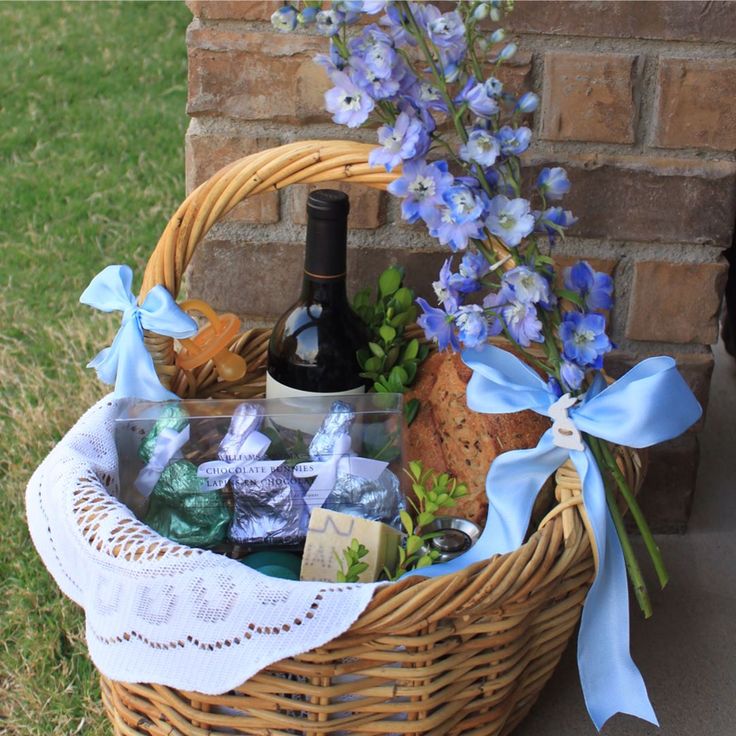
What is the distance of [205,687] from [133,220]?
1.65 m

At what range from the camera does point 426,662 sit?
0.91 m

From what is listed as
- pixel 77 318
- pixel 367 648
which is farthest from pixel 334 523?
pixel 77 318

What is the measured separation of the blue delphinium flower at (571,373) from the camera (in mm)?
952

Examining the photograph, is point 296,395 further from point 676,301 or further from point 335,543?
point 676,301

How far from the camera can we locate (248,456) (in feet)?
3.64

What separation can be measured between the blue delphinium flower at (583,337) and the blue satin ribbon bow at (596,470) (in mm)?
54

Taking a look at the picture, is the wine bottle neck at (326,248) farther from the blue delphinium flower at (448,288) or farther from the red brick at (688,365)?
the red brick at (688,365)

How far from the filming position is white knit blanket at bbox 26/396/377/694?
34.3 inches

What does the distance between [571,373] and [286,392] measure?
14.2 inches

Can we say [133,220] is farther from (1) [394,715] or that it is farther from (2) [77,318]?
(1) [394,715]

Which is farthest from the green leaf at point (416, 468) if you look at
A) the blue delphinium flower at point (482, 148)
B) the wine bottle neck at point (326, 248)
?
the blue delphinium flower at point (482, 148)

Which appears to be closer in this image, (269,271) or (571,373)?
(571,373)

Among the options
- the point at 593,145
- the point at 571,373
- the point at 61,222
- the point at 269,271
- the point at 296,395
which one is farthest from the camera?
the point at 61,222

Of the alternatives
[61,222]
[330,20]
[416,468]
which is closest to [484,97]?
[330,20]
